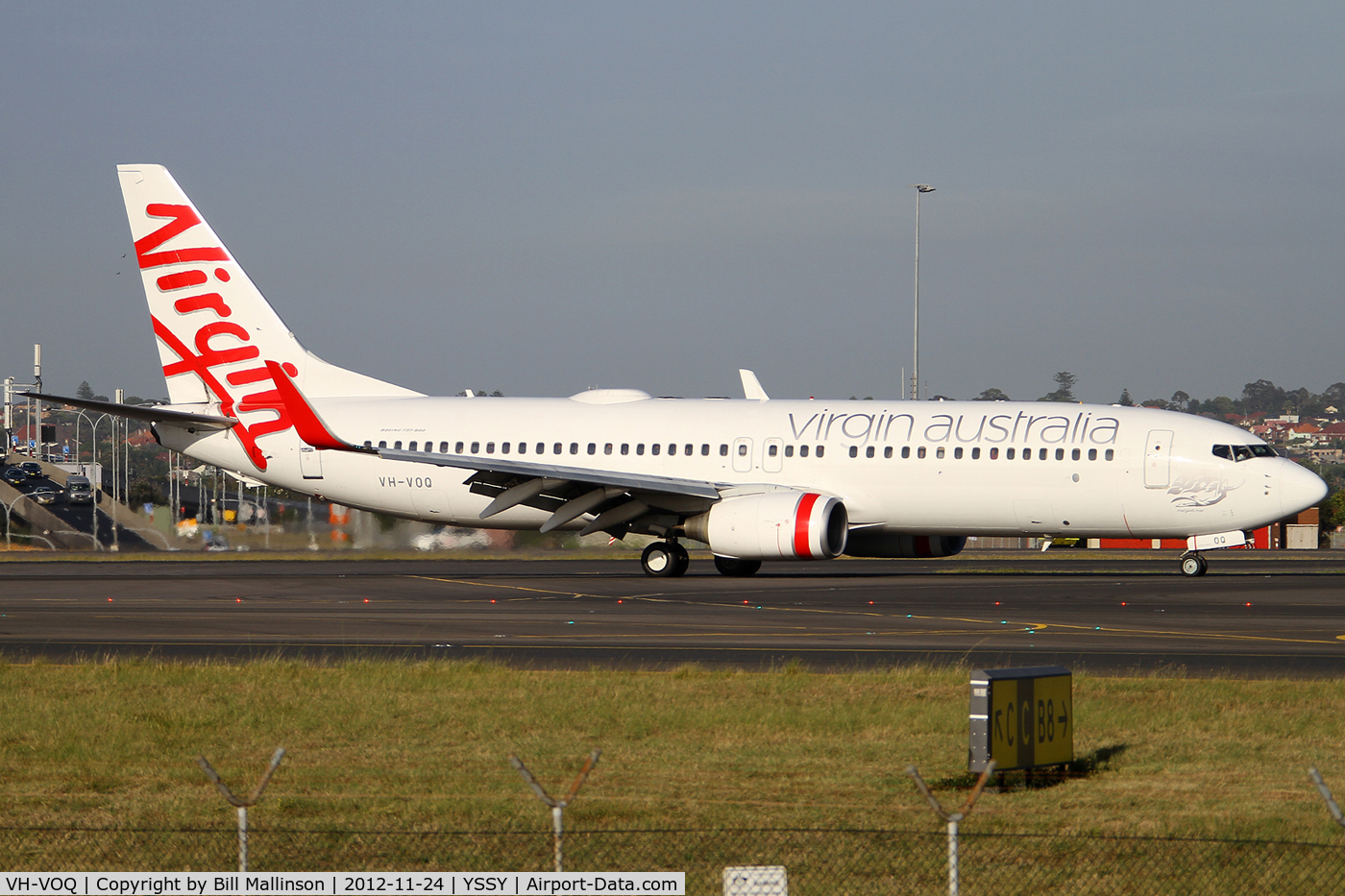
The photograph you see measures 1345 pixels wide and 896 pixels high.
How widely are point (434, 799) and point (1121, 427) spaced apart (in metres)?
27.0

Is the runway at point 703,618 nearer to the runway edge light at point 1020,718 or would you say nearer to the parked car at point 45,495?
the runway edge light at point 1020,718

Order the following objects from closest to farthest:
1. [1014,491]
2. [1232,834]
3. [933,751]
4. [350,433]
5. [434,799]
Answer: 1. [1232,834]
2. [434,799]
3. [933,751]
4. [1014,491]
5. [350,433]

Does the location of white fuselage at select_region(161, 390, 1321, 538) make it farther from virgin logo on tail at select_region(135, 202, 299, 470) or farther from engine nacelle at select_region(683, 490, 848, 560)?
engine nacelle at select_region(683, 490, 848, 560)

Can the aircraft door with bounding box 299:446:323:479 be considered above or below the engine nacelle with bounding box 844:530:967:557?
above

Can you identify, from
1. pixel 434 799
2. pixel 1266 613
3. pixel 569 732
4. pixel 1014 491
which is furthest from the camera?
pixel 1014 491

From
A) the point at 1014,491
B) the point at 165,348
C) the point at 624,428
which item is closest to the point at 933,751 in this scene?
the point at 1014,491

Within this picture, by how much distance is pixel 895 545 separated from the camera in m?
39.1

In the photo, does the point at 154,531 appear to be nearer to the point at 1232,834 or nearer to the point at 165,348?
the point at 165,348

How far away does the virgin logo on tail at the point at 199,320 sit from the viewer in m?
41.7

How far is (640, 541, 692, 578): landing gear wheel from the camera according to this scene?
3772cm

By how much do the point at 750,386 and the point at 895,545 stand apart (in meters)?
6.24

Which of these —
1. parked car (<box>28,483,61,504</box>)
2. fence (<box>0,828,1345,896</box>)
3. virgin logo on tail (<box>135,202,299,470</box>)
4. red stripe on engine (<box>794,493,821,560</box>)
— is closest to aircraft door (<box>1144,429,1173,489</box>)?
red stripe on engine (<box>794,493,821,560</box>)

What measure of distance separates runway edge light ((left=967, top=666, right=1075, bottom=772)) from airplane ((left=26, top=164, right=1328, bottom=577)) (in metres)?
21.7

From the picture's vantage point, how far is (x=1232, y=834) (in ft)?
34.9
